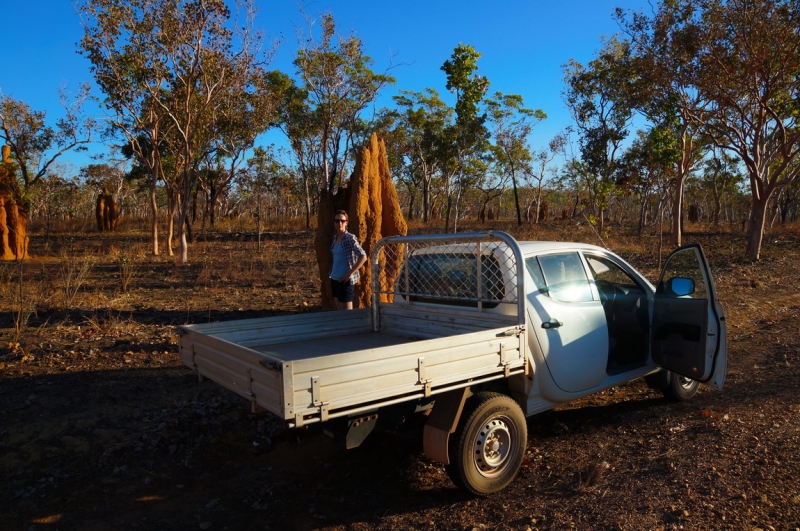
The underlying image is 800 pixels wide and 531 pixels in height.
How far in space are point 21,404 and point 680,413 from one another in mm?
6152

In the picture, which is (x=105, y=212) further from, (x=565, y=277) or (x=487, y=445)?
(x=487, y=445)

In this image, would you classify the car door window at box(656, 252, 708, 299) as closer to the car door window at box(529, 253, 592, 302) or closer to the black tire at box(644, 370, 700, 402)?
the car door window at box(529, 253, 592, 302)

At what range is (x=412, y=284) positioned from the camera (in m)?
5.23

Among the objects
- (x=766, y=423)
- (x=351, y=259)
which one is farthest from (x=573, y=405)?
(x=351, y=259)

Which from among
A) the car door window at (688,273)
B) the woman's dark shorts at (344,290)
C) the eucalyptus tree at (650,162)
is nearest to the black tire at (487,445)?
the car door window at (688,273)

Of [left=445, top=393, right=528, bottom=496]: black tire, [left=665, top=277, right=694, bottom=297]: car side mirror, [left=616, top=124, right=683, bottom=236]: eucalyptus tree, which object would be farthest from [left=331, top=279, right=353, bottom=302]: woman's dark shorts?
[left=616, top=124, right=683, bottom=236]: eucalyptus tree

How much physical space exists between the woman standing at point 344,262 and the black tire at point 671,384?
326 cm

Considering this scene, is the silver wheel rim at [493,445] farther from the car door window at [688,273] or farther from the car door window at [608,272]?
the car door window at [688,273]

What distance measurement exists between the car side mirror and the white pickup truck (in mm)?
12

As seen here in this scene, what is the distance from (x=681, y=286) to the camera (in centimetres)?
499

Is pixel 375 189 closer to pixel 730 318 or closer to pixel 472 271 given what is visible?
pixel 472 271

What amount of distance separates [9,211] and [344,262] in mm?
17106

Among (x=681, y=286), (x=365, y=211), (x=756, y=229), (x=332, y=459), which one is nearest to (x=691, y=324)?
(x=681, y=286)

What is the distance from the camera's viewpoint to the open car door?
478 cm
